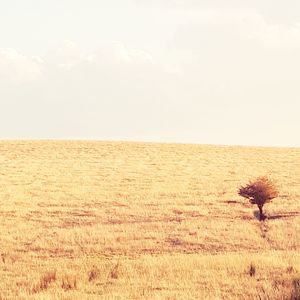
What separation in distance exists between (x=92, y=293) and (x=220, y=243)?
379 inches

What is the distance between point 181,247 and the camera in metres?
23.0

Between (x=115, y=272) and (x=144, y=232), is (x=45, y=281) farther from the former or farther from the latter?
(x=144, y=232)

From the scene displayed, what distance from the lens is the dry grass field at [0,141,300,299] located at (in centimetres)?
1563

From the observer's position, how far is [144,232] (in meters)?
25.9

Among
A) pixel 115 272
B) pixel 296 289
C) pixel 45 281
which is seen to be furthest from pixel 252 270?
pixel 45 281

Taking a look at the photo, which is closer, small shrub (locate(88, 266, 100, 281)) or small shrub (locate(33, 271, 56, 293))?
small shrub (locate(33, 271, 56, 293))

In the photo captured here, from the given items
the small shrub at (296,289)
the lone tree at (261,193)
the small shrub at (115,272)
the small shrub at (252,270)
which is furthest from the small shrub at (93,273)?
the lone tree at (261,193)

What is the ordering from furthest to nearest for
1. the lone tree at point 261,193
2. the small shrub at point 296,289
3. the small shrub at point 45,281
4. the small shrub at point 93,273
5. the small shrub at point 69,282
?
the lone tree at point 261,193, the small shrub at point 93,273, the small shrub at point 69,282, the small shrub at point 45,281, the small shrub at point 296,289

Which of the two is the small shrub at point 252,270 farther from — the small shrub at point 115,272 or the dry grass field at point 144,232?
the small shrub at point 115,272

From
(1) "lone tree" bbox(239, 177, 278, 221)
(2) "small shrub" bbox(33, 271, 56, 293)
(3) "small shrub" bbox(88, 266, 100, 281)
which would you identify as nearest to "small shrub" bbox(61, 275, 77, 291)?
(2) "small shrub" bbox(33, 271, 56, 293)

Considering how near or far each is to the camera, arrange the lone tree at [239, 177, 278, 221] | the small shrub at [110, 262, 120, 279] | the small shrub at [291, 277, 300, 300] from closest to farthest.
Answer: the small shrub at [291, 277, 300, 300]
the small shrub at [110, 262, 120, 279]
the lone tree at [239, 177, 278, 221]

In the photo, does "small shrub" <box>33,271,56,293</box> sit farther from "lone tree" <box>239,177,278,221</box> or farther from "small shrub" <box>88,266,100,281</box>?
"lone tree" <box>239,177,278,221</box>

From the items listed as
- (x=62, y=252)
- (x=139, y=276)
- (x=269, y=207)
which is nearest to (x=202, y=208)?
(x=269, y=207)

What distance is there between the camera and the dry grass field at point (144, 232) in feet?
51.3
